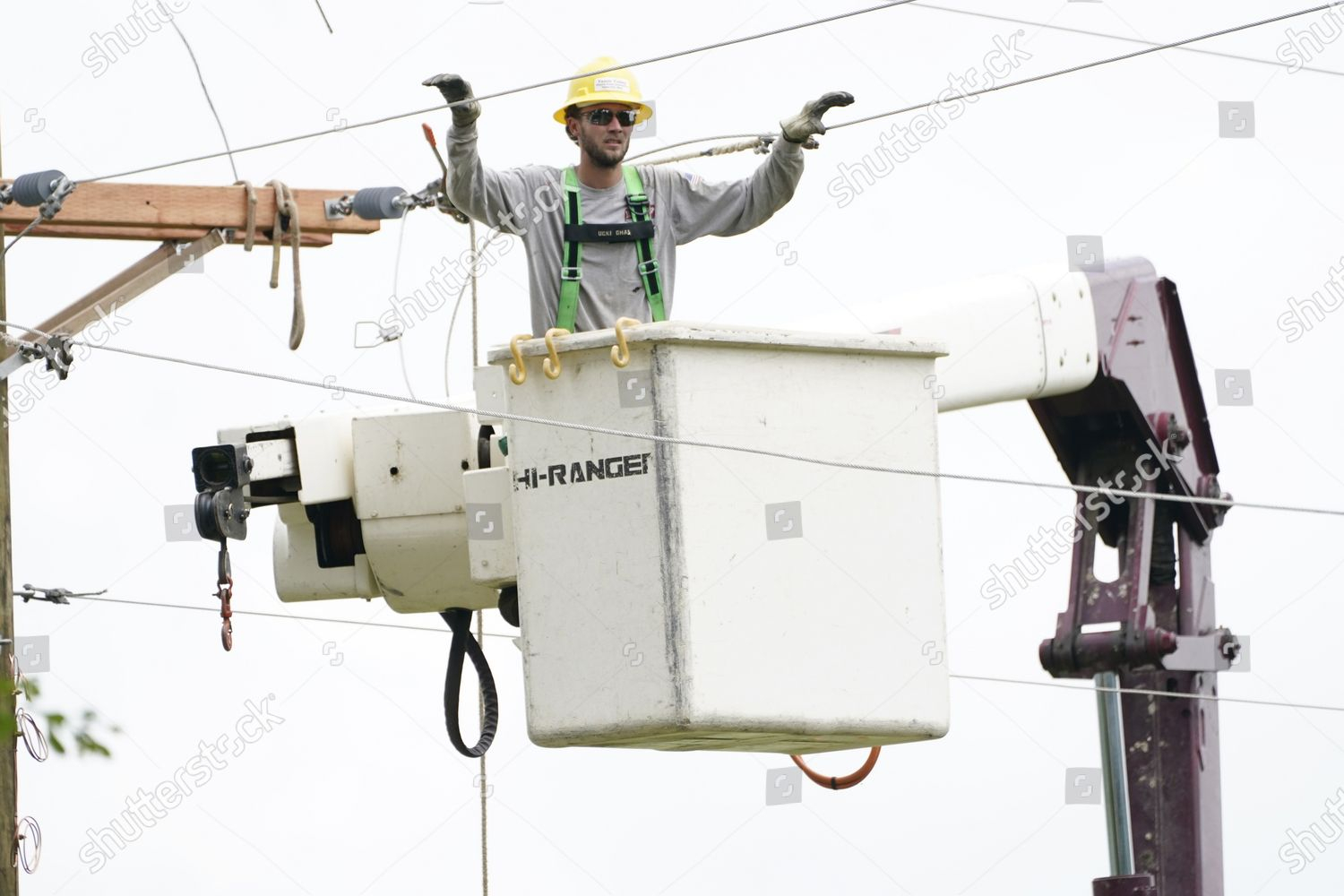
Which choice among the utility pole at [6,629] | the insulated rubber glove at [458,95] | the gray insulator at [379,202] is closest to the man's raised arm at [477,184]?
the insulated rubber glove at [458,95]

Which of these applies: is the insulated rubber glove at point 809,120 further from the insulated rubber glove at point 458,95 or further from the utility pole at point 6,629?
the utility pole at point 6,629

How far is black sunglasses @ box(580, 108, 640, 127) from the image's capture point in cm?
745

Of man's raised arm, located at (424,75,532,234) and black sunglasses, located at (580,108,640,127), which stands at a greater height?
black sunglasses, located at (580,108,640,127)

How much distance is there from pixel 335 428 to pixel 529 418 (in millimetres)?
1352

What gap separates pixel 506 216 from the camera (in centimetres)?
739

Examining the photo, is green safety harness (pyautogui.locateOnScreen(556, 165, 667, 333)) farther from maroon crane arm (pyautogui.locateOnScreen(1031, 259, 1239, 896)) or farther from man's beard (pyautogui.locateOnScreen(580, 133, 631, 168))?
maroon crane arm (pyautogui.locateOnScreen(1031, 259, 1239, 896))

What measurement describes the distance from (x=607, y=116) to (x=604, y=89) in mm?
88

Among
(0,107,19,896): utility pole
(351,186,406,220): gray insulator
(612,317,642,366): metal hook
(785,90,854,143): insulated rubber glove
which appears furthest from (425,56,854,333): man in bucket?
(0,107,19,896): utility pole

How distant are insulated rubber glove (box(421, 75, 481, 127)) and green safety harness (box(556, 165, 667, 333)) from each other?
1.59 feet

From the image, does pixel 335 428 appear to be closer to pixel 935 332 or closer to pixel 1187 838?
pixel 935 332

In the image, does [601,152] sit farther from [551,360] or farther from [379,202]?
[379,202]

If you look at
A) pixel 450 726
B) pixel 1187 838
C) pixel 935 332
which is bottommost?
pixel 1187 838

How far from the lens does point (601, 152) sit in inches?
293

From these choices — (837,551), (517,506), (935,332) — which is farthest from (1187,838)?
(517,506)
